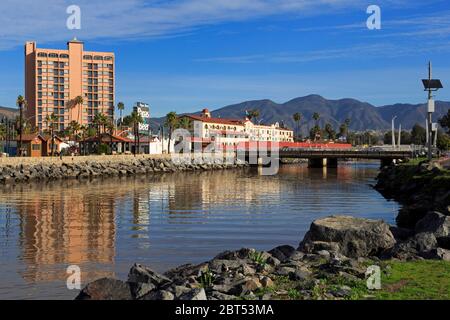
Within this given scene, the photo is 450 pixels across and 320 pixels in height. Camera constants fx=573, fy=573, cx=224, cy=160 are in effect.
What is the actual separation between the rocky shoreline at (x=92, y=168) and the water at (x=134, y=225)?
1406cm

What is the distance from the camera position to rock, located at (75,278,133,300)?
15.4 meters

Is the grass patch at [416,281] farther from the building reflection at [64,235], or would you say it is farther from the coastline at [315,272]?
the building reflection at [64,235]

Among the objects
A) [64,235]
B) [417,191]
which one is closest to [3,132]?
[417,191]

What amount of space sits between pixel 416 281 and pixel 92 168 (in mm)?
87174

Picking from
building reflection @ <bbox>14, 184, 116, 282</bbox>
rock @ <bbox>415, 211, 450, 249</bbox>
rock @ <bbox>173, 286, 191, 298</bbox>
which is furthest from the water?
rock @ <bbox>415, 211, 450, 249</bbox>

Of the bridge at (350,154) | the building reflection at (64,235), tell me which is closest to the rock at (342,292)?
the building reflection at (64,235)

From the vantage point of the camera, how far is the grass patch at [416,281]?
1491cm

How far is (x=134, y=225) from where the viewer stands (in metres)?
38.7

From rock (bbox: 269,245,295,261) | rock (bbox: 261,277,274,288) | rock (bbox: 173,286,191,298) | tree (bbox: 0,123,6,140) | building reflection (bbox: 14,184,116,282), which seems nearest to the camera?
rock (bbox: 173,286,191,298)

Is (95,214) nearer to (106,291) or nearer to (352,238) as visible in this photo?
(352,238)

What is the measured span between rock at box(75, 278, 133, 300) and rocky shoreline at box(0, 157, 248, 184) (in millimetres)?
67371

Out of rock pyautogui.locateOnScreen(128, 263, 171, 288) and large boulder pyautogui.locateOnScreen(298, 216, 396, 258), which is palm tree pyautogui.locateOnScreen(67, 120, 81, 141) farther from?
rock pyautogui.locateOnScreen(128, 263, 171, 288)

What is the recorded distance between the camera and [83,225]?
125 ft
